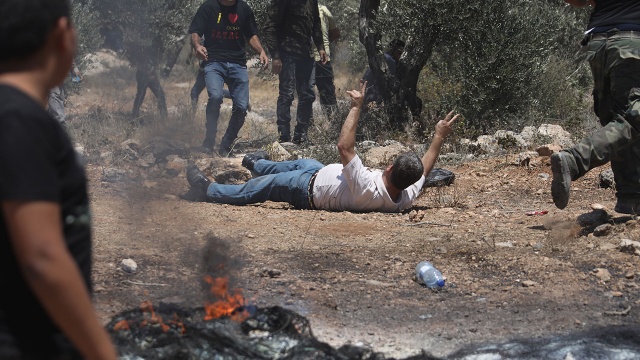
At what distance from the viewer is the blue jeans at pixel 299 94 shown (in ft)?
35.3

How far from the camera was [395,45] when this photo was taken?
11078mm

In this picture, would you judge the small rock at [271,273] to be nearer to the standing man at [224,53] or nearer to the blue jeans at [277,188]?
the blue jeans at [277,188]

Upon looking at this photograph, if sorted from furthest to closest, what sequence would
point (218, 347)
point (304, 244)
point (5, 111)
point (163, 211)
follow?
point (163, 211) < point (304, 244) < point (218, 347) < point (5, 111)

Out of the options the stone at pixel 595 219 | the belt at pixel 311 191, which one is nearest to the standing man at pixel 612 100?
the stone at pixel 595 219

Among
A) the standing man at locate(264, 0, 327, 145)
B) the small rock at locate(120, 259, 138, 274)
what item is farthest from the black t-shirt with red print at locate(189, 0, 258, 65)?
the small rock at locate(120, 259, 138, 274)

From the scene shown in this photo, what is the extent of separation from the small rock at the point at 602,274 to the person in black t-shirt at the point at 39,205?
144 inches

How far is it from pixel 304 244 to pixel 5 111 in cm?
403

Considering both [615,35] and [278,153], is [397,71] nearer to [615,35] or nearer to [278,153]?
[278,153]

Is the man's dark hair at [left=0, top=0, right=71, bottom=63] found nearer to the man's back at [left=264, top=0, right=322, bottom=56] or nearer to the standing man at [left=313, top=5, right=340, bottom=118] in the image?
the man's back at [left=264, top=0, right=322, bottom=56]

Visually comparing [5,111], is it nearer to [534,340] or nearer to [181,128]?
[534,340]

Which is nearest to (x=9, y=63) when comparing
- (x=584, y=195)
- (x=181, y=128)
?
(x=584, y=195)

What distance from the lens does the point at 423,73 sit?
13406 mm

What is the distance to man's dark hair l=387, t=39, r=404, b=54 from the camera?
11.0m

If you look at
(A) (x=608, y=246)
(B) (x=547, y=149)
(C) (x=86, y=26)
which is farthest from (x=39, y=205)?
(C) (x=86, y=26)
